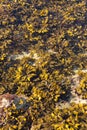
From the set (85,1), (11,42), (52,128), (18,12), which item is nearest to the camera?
(52,128)

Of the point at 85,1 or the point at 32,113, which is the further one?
the point at 85,1

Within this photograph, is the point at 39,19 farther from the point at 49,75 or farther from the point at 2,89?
the point at 2,89

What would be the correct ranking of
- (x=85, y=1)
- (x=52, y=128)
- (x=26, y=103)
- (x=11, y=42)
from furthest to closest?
(x=85, y=1), (x=11, y=42), (x=26, y=103), (x=52, y=128)

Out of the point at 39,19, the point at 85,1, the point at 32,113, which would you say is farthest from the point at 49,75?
the point at 85,1

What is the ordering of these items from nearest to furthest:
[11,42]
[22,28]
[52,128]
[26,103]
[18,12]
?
1. [52,128]
2. [26,103]
3. [11,42]
4. [22,28]
5. [18,12]

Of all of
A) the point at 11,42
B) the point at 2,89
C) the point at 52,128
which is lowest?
the point at 52,128

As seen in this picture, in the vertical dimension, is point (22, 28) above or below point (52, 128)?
above

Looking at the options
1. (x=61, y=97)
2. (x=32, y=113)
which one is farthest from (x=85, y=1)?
(x=32, y=113)

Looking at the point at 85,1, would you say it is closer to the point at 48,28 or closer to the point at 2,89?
the point at 48,28

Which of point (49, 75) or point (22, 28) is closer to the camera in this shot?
point (49, 75)
